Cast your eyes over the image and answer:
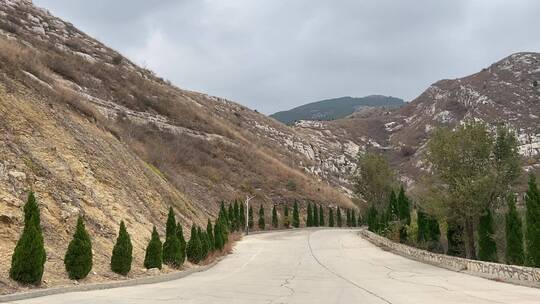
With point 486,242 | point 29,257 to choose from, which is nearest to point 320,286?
point 29,257

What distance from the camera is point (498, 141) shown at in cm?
2812

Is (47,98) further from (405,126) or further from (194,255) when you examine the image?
(405,126)

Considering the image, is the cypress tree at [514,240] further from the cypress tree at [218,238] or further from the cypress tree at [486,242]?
the cypress tree at [218,238]

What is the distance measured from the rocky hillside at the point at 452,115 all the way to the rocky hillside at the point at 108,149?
1794cm

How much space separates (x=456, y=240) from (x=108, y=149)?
69.2ft

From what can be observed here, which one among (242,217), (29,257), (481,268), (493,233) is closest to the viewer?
(29,257)

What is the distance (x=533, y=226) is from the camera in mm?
20281

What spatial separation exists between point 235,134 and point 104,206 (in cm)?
7231

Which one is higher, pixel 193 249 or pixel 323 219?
pixel 323 219

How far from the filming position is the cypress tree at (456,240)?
2958 cm

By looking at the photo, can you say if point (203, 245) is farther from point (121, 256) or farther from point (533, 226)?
point (533, 226)

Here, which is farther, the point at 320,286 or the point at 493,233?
the point at 493,233

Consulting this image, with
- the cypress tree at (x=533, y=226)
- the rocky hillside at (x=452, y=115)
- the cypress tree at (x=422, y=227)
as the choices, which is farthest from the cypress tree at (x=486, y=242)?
the rocky hillside at (x=452, y=115)

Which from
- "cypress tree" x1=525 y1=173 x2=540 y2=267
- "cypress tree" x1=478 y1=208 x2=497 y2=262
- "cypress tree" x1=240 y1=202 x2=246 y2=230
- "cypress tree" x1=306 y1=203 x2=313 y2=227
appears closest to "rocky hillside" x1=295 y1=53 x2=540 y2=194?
"cypress tree" x1=306 y1=203 x2=313 y2=227
